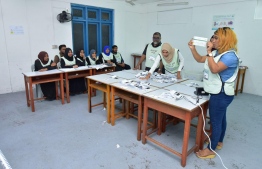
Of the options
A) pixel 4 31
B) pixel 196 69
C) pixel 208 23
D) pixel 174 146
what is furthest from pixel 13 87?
pixel 208 23

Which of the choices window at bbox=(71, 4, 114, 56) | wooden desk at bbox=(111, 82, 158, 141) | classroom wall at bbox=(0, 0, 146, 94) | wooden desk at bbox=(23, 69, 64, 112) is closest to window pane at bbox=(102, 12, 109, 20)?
window at bbox=(71, 4, 114, 56)

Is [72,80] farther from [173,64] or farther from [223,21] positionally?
[223,21]

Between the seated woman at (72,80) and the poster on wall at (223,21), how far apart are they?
390 cm

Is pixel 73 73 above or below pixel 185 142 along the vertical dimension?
above

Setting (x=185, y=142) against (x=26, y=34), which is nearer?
(x=185, y=142)

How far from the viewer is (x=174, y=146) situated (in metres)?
2.50

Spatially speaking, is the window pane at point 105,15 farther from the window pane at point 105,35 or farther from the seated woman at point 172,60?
the seated woman at point 172,60

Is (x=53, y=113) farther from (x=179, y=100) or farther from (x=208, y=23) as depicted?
(x=208, y=23)

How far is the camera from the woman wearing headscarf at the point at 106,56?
5180 mm

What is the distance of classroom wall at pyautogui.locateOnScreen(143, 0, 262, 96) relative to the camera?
4660 mm

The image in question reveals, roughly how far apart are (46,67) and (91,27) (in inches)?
93.4

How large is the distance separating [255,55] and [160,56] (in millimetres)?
3051

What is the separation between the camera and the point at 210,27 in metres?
5.35

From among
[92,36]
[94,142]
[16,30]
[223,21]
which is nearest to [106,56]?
[92,36]
